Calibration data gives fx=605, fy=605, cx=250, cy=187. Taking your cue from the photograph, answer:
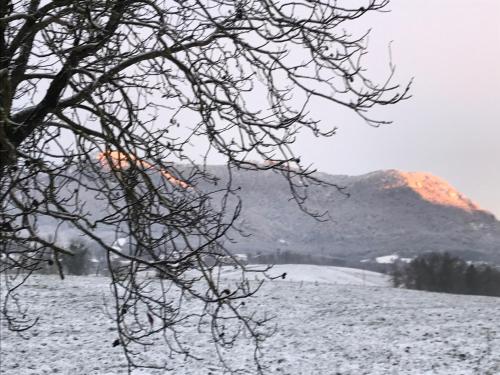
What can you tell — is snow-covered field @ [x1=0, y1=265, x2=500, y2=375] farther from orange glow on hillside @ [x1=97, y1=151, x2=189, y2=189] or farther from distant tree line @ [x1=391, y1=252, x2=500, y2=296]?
distant tree line @ [x1=391, y1=252, x2=500, y2=296]

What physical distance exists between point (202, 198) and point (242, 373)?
797 cm

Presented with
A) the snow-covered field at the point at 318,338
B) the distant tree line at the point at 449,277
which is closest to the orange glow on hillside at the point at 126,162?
the snow-covered field at the point at 318,338

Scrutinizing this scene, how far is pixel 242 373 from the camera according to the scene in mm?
12438

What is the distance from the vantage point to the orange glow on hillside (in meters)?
5.88

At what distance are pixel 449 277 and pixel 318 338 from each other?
48.4 meters

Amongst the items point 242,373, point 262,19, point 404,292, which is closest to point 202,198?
point 262,19

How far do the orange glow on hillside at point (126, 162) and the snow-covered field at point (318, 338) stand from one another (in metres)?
2.92

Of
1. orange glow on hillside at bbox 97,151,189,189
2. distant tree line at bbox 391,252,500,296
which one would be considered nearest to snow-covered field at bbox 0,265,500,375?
orange glow on hillside at bbox 97,151,189,189

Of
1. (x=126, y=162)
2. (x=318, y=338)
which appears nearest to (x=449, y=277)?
(x=318, y=338)

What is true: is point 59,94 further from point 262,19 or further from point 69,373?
point 69,373

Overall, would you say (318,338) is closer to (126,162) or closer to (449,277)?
(126,162)

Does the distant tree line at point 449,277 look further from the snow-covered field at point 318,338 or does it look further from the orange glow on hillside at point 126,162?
Result: the orange glow on hillside at point 126,162

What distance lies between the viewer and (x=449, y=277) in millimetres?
61094

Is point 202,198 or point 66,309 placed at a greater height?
point 202,198
